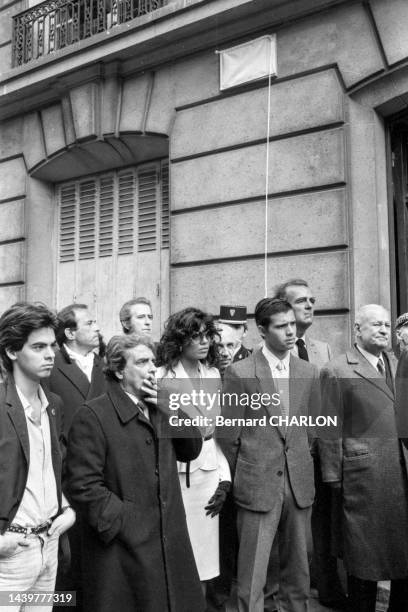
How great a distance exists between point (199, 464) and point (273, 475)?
0.46 meters

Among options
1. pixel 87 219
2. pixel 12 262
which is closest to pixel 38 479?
pixel 87 219

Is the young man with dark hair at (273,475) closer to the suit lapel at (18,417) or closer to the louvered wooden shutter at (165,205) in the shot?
the suit lapel at (18,417)

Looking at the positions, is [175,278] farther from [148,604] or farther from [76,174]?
[148,604]

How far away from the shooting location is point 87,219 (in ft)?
32.2

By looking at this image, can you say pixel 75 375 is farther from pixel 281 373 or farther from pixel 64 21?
pixel 64 21

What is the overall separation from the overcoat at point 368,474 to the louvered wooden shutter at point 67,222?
6483 mm

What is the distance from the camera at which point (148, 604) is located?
9.98ft

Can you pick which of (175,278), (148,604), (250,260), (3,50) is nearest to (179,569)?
(148,604)

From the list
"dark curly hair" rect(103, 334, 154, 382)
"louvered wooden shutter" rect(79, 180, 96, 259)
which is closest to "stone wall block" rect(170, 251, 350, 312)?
"louvered wooden shutter" rect(79, 180, 96, 259)

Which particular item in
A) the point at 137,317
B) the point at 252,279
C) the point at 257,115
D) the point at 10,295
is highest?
the point at 257,115

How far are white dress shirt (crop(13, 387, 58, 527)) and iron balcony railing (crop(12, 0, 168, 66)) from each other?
661cm

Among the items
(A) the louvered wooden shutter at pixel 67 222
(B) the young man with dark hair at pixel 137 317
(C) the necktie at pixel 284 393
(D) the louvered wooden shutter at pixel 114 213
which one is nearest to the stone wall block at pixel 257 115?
(D) the louvered wooden shutter at pixel 114 213

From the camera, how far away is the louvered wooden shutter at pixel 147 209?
9.02m

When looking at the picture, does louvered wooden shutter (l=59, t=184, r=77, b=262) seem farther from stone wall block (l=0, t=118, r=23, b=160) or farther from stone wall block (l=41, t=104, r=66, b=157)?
stone wall block (l=0, t=118, r=23, b=160)
